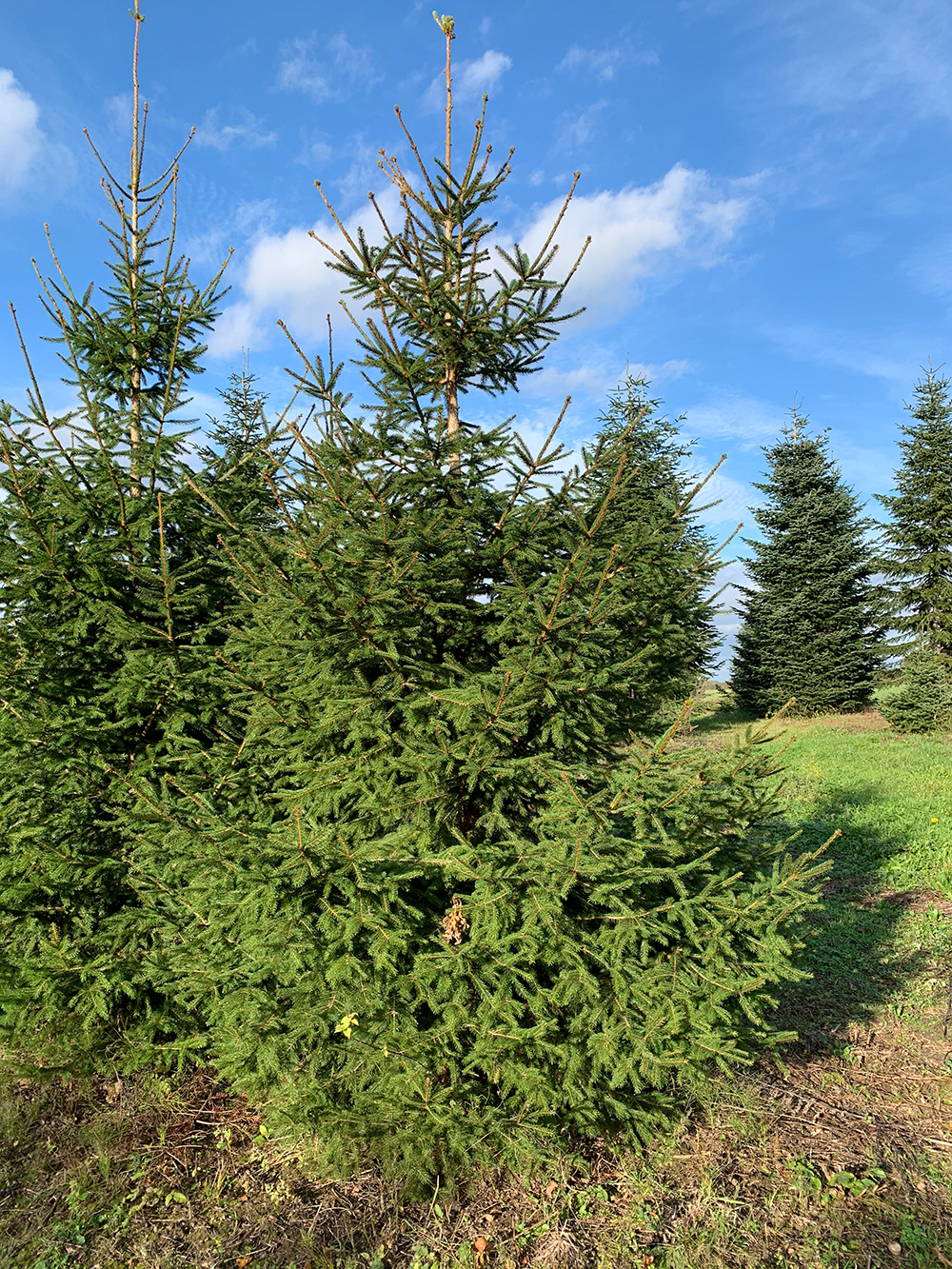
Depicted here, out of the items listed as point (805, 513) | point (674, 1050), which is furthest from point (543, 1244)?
point (805, 513)

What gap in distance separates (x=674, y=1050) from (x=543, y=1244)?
1.18 m

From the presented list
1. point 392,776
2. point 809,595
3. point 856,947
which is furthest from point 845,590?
point 392,776

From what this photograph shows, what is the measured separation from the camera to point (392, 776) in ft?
12.3

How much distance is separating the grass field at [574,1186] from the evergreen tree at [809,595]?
15844 mm

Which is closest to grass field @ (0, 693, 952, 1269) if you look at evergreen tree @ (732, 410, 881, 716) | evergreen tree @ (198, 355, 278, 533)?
evergreen tree @ (198, 355, 278, 533)

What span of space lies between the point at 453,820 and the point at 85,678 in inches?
125

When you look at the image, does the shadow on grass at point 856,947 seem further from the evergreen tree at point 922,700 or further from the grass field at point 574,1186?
the evergreen tree at point 922,700

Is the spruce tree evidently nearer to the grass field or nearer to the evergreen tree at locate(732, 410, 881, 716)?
the grass field

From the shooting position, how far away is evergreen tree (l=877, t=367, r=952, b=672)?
18609 millimetres

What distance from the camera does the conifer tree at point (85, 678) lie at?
4.77 m

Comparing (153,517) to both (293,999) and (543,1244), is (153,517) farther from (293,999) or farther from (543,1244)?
(543,1244)

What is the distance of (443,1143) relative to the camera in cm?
368

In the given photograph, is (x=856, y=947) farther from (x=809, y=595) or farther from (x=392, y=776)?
(x=809, y=595)

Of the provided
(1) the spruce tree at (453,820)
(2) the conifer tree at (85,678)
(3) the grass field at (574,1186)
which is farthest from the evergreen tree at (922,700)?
(2) the conifer tree at (85,678)
